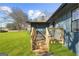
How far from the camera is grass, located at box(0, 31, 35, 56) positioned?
12.2ft

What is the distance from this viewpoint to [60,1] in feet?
12.2

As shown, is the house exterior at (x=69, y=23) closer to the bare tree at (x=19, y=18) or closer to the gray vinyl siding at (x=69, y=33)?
the gray vinyl siding at (x=69, y=33)

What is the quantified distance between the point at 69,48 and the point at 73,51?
81 millimetres

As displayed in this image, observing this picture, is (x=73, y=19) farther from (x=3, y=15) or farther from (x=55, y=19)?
(x=3, y=15)

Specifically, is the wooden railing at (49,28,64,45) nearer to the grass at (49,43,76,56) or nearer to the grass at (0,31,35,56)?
the grass at (49,43,76,56)

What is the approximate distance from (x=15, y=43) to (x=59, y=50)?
683 millimetres

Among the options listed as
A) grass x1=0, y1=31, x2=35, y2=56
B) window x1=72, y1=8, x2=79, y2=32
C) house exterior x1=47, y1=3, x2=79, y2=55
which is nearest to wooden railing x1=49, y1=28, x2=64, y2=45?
house exterior x1=47, y1=3, x2=79, y2=55

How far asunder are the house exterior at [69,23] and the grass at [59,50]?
0.07 m

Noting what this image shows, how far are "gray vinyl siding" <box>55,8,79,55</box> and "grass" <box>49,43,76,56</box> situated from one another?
0.07 metres

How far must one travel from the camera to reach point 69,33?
3799 millimetres

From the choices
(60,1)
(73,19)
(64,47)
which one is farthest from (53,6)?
(64,47)

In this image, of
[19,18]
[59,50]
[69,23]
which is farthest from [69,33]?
[19,18]

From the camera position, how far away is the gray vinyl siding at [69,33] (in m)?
3.75

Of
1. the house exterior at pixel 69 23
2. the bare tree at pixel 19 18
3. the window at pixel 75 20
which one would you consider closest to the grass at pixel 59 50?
the house exterior at pixel 69 23
